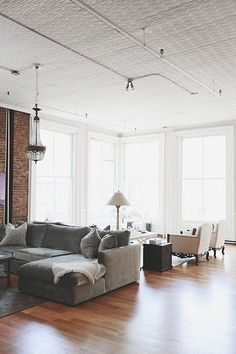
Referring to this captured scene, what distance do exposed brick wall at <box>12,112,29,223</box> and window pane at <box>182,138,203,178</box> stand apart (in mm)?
4832

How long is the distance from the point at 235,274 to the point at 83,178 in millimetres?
5393

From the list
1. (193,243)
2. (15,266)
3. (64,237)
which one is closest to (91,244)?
(64,237)

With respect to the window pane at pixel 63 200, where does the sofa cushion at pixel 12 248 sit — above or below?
below

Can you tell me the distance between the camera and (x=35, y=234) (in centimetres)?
684

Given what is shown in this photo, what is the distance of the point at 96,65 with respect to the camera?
564 cm

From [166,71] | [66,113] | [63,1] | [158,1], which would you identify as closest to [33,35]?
[63,1]

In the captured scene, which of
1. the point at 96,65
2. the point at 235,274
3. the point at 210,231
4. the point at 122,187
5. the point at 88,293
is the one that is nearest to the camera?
the point at 88,293

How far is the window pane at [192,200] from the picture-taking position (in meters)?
10.7

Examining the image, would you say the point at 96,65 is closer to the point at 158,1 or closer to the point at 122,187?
the point at 158,1

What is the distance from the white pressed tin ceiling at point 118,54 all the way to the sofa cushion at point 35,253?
302cm

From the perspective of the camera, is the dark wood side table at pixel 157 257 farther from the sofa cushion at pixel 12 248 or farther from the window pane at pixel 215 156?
the window pane at pixel 215 156

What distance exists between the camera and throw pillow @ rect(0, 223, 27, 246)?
669 centimetres

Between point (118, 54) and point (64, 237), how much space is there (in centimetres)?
326

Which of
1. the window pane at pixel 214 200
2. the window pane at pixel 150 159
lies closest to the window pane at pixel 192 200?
the window pane at pixel 214 200
